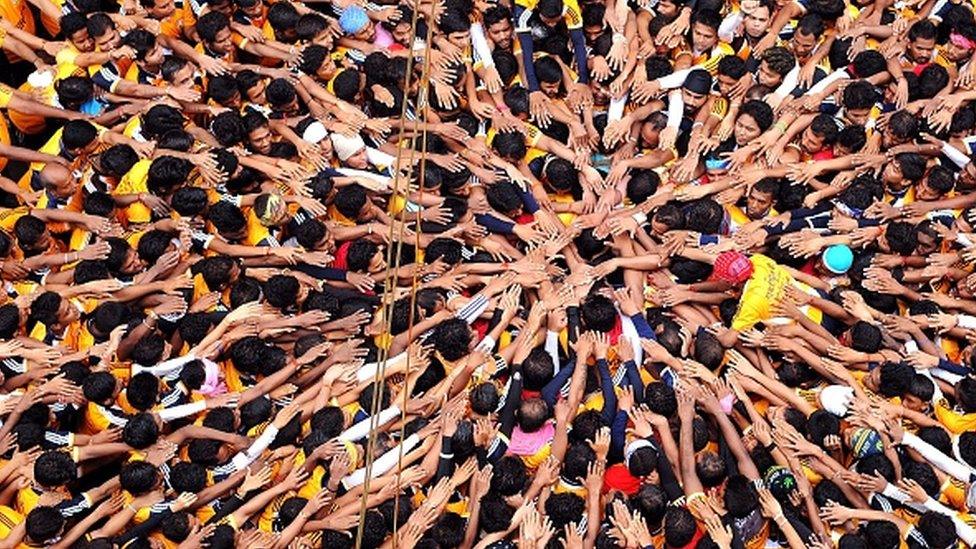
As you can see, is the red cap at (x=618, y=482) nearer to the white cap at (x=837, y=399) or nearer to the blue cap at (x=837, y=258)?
the white cap at (x=837, y=399)

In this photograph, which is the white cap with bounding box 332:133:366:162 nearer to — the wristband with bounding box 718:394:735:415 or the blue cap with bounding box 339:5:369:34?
the blue cap with bounding box 339:5:369:34

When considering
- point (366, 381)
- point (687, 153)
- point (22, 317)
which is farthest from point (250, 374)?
point (687, 153)

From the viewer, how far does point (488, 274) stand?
740 cm

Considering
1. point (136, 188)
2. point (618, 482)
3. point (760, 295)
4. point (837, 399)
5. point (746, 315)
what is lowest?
point (618, 482)

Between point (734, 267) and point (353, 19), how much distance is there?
8.51 ft

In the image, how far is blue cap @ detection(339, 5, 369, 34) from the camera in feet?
26.5

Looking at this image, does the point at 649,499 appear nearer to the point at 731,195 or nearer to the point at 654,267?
the point at 654,267

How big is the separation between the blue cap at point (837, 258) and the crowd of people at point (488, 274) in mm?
16

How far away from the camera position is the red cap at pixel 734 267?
7.15 metres

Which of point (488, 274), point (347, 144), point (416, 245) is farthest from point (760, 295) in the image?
point (347, 144)

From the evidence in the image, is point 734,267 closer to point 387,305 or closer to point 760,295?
point 760,295

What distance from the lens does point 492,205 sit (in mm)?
7645

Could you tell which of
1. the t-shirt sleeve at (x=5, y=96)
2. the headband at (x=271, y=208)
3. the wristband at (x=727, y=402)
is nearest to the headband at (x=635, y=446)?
the wristband at (x=727, y=402)

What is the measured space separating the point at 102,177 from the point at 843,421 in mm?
3964
